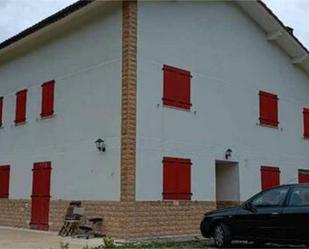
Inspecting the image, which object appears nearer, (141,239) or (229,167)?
(141,239)

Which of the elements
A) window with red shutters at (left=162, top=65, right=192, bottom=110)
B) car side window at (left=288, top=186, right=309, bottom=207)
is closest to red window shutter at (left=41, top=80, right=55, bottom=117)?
window with red shutters at (left=162, top=65, right=192, bottom=110)

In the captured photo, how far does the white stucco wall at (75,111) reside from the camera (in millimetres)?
15641

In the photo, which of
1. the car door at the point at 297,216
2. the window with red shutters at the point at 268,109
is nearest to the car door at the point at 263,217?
the car door at the point at 297,216

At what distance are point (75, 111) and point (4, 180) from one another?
220 inches

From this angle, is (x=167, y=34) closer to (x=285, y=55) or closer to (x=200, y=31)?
(x=200, y=31)

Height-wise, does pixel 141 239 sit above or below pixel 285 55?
below

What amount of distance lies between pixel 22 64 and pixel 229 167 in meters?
9.04

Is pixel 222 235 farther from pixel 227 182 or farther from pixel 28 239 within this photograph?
pixel 28 239

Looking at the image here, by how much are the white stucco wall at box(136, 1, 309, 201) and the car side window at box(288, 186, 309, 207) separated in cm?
450

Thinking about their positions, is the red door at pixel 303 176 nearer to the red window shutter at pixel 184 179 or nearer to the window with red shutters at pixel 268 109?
the window with red shutters at pixel 268 109

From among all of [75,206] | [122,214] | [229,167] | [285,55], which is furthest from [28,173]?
[285,55]

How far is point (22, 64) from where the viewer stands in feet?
67.9

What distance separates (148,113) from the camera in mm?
15508

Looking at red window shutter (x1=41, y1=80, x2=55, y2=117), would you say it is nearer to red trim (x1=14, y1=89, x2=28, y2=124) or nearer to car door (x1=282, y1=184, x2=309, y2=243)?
red trim (x1=14, y1=89, x2=28, y2=124)
